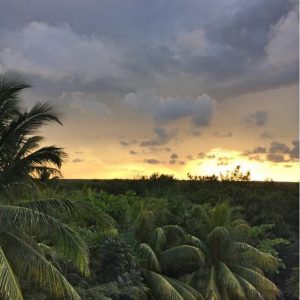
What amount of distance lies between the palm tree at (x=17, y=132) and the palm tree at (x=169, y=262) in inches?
340

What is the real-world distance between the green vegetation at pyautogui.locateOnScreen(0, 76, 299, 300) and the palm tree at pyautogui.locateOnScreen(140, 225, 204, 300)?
4cm

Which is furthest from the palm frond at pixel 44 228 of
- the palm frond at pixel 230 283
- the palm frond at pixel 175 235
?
the palm frond at pixel 175 235

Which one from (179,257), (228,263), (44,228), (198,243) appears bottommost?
(228,263)

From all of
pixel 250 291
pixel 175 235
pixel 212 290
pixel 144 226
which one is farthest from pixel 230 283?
pixel 144 226

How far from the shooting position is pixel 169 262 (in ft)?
72.8

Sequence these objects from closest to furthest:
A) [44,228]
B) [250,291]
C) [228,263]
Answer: [44,228] → [250,291] → [228,263]

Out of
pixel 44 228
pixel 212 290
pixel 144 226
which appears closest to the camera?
pixel 44 228

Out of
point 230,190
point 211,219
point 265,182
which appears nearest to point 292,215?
point 230,190

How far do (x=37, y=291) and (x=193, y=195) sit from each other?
78.7ft

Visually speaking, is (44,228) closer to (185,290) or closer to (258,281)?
(185,290)

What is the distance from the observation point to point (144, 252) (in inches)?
846

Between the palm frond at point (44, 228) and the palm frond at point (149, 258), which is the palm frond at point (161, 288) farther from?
the palm frond at point (44, 228)

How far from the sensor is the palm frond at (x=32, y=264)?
1194cm

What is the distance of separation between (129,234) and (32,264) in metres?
10.1
